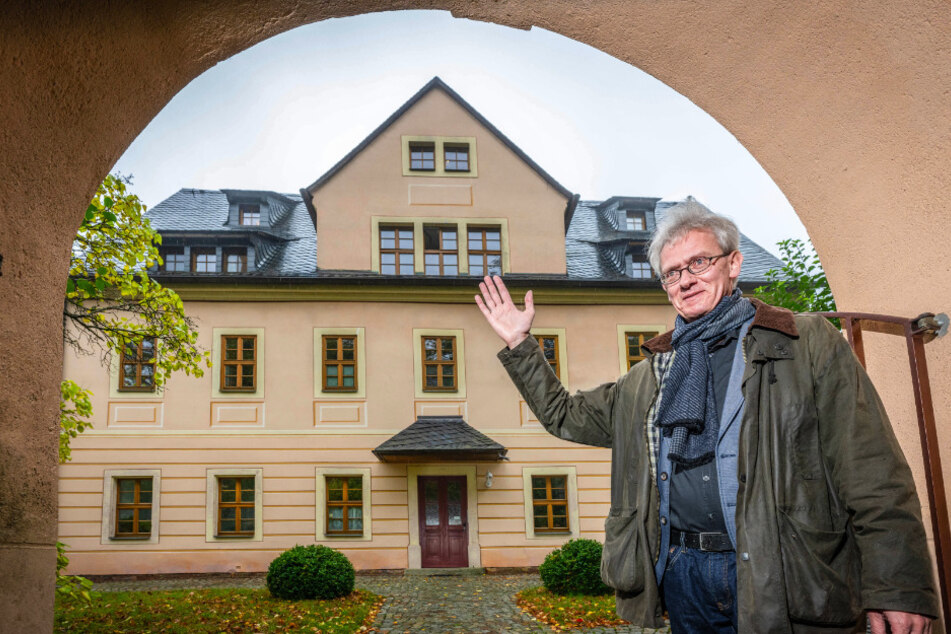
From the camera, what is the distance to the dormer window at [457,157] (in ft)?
64.7

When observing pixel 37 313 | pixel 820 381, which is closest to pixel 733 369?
pixel 820 381

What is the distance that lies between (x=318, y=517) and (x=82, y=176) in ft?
51.6

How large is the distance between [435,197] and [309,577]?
9.77m

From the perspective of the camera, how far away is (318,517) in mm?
17594

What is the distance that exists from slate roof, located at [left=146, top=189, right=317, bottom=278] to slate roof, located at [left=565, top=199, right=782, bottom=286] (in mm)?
6482

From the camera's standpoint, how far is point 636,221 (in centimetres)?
2228

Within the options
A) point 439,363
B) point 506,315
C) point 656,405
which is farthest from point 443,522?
point 656,405

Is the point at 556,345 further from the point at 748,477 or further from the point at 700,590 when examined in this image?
the point at 748,477

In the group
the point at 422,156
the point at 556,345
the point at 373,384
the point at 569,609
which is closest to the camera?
the point at 569,609

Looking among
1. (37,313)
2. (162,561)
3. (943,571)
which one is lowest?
(162,561)

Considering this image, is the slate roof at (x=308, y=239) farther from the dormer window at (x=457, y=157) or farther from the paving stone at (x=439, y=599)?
the paving stone at (x=439, y=599)

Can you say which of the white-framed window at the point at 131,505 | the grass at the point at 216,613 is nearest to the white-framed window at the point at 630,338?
the grass at the point at 216,613

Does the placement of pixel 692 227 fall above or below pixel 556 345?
below

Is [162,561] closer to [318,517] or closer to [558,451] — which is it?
[318,517]
